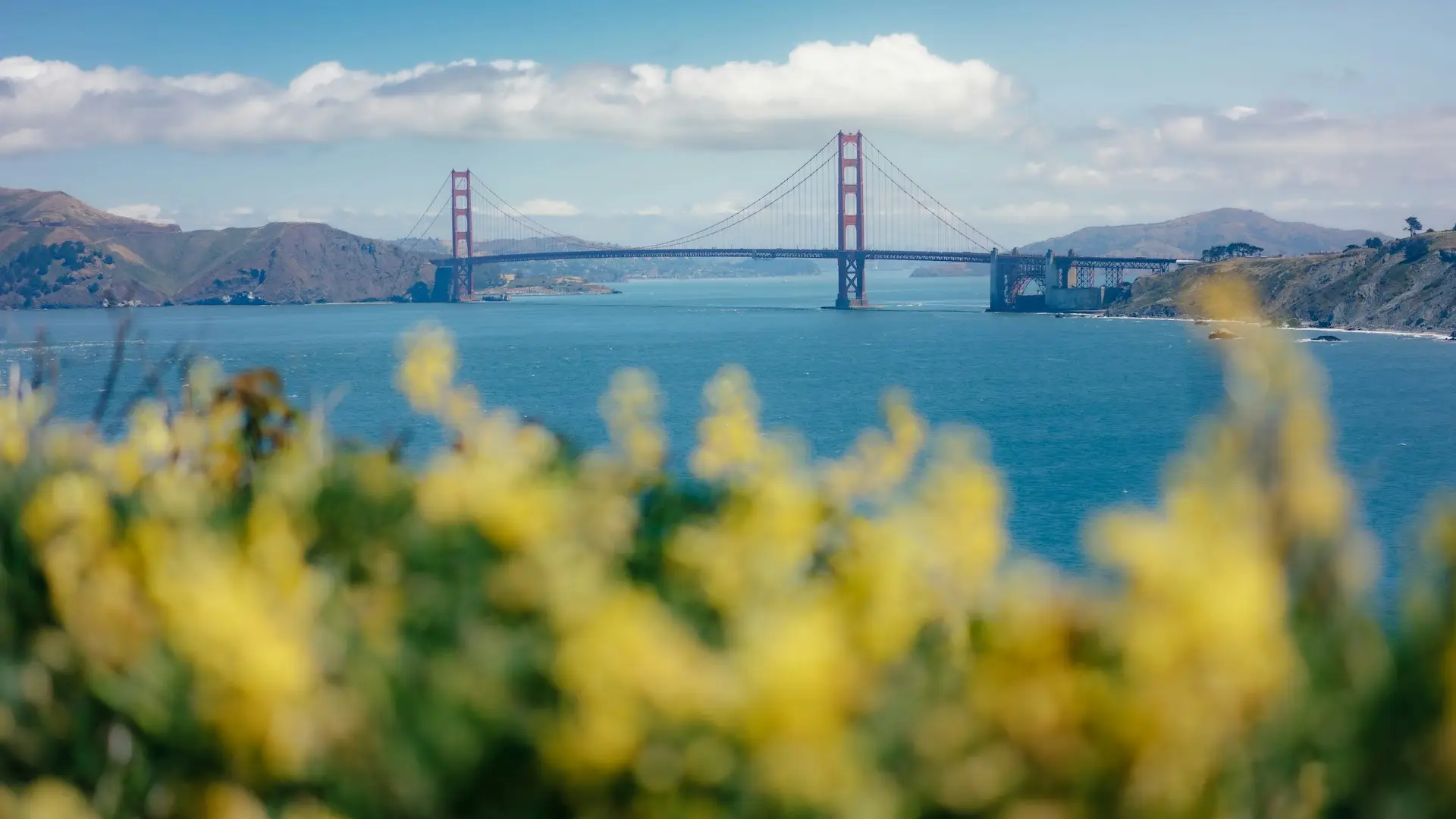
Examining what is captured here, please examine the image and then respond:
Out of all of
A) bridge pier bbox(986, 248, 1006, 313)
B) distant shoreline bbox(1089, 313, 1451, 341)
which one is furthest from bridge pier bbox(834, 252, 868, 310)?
distant shoreline bbox(1089, 313, 1451, 341)

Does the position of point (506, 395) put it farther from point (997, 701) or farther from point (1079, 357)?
point (997, 701)

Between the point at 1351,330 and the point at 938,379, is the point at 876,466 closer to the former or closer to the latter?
the point at 938,379

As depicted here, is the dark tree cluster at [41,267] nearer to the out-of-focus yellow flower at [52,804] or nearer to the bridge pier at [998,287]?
the bridge pier at [998,287]

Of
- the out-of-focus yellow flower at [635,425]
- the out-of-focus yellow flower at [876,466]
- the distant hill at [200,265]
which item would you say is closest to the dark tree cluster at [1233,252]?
the distant hill at [200,265]

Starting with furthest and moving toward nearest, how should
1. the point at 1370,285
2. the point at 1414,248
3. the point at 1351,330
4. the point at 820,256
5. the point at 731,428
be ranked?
1. the point at 820,256
2. the point at 1370,285
3. the point at 1414,248
4. the point at 1351,330
5. the point at 731,428

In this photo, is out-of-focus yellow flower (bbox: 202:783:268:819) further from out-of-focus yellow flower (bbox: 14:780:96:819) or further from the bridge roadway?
the bridge roadway

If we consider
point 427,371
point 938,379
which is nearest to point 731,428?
point 427,371
